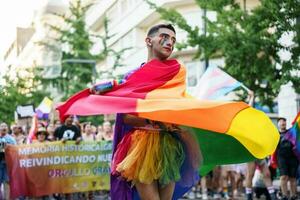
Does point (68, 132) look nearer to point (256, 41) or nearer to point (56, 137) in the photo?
point (56, 137)

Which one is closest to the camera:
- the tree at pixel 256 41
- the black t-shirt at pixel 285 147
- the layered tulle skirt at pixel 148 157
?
the layered tulle skirt at pixel 148 157

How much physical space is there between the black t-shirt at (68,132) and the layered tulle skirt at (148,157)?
29.8 ft

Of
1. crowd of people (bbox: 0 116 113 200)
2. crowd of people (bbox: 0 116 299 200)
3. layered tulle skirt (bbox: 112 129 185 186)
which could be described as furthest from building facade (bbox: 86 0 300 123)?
layered tulle skirt (bbox: 112 129 185 186)

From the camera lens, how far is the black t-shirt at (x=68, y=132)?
14055 millimetres

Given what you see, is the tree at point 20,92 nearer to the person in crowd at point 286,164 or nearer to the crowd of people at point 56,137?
the crowd of people at point 56,137

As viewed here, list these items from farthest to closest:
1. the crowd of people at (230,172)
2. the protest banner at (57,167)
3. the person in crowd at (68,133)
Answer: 1. the person in crowd at (68,133)
2. the protest banner at (57,167)
3. the crowd of people at (230,172)

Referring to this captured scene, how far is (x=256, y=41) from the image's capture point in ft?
49.9

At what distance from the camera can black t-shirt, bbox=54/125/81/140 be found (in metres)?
14.1

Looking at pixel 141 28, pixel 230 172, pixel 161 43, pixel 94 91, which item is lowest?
pixel 230 172

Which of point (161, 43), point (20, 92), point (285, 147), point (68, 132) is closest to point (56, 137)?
point (68, 132)

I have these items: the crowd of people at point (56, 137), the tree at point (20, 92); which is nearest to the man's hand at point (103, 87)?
the crowd of people at point (56, 137)

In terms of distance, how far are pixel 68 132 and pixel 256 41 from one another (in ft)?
16.8

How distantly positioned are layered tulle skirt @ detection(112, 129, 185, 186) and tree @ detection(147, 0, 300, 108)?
393 inches

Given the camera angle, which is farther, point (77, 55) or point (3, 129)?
point (77, 55)
